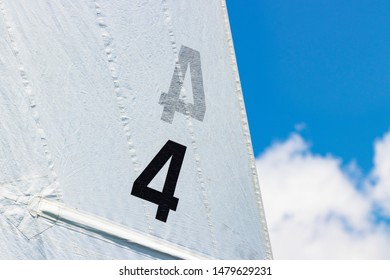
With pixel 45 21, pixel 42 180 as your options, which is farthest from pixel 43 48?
pixel 42 180

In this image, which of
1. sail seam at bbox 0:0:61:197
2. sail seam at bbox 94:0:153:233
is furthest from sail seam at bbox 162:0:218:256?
sail seam at bbox 0:0:61:197

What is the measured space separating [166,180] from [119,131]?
0.39m

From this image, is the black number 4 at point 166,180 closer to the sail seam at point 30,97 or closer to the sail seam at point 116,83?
the sail seam at point 116,83

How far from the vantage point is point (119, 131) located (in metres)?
2.96

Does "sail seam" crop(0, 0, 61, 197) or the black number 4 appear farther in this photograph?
the black number 4

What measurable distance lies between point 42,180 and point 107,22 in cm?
77

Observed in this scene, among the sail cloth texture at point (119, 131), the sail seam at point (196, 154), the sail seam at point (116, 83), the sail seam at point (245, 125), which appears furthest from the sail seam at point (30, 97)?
the sail seam at point (245, 125)

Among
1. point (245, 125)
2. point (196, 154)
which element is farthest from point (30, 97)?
point (245, 125)

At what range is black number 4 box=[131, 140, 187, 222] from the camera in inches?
120

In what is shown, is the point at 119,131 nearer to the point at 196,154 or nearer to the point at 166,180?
the point at 166,180

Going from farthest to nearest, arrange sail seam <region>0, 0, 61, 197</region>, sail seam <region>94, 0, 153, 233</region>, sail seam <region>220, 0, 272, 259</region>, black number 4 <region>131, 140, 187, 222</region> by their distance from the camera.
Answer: sail seam <region>220, 0, 272, 259</region>, black number 4 <region>131, 140, 187, 222</region>, sail seam <region>94, 0, 153, 233</region>, sail seam <region>0, 0, 61, 197</region>

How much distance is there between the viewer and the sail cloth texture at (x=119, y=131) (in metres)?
2.68

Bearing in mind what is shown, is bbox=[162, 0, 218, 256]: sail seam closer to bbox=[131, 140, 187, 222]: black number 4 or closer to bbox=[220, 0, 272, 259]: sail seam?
bbox=[131, 140, 187, 222]: black number 4
